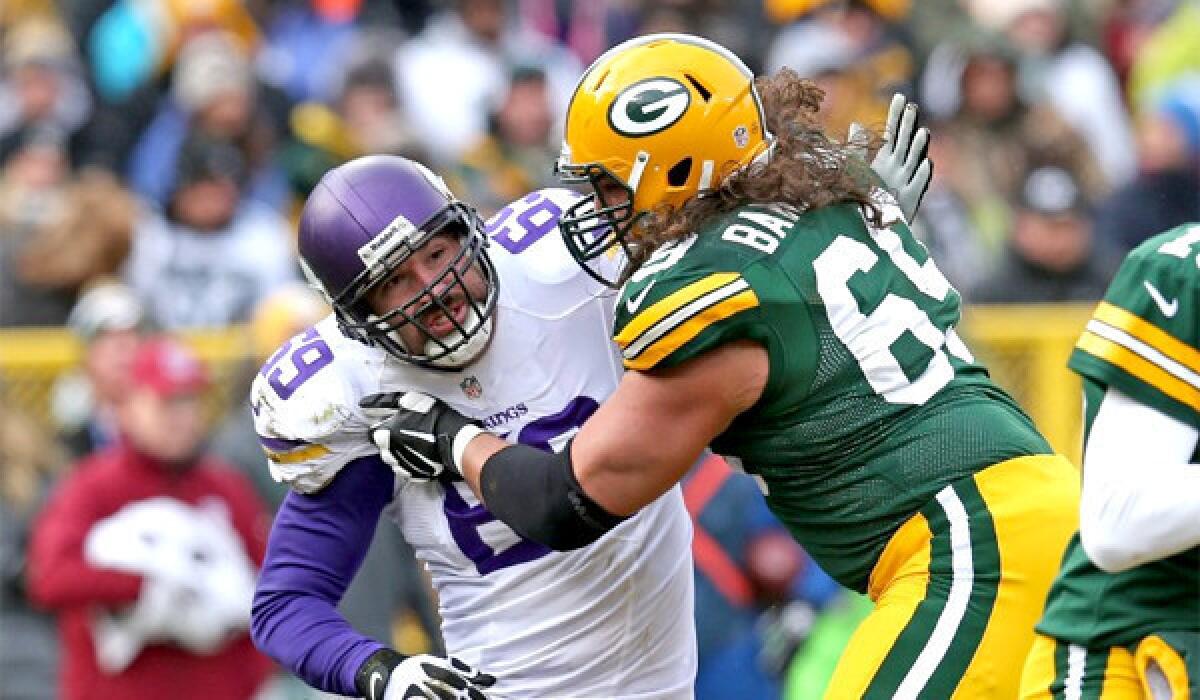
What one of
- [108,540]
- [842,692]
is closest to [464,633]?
[842,692]

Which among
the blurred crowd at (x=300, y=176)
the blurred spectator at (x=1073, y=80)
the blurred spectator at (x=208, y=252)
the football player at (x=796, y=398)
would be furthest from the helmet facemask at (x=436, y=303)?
the blurred spectator at (x=1073, y=80)

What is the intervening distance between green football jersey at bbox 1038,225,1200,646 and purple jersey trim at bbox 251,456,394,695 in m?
1.39

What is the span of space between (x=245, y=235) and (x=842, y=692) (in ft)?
16.5

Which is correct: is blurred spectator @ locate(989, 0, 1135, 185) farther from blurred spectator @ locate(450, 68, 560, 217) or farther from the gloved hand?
the gloved hand

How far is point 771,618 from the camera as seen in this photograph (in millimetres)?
6762

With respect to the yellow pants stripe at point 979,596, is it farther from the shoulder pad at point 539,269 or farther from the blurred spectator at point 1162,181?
the blurred spectator at point 1162,181

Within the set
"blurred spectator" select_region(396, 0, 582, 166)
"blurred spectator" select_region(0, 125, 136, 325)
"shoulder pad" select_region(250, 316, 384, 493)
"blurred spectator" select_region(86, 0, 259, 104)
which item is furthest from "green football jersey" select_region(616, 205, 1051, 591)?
"blurred spectator" select_region(86, 0, 259, 104)

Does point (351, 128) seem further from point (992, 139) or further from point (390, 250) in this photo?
point (390, 250)

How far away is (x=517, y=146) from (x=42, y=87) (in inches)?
85.6

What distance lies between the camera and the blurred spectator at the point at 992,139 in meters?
9.19

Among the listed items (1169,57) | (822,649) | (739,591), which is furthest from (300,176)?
(1169,57)

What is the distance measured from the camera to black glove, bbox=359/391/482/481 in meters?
4.11

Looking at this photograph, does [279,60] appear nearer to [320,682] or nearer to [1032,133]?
[1032,133]

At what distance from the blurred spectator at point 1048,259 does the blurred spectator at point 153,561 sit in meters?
3.11
